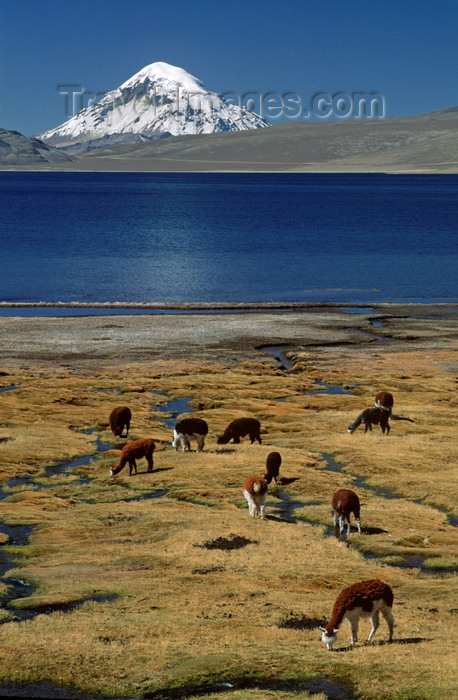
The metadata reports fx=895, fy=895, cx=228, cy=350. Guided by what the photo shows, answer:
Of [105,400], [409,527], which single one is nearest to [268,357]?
[105,400]

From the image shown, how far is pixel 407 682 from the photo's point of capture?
17.1 m

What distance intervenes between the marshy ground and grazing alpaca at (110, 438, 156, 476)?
67cm

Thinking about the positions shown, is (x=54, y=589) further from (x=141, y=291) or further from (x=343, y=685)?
(x=141, y=291)

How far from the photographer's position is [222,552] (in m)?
26.8

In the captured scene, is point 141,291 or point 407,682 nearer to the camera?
point 407,682

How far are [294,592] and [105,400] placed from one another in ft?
106

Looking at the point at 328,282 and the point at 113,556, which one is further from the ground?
the point at 328,282

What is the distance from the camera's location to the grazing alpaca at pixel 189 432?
1540 inches

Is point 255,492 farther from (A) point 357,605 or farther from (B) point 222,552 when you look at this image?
(A) point 357,605

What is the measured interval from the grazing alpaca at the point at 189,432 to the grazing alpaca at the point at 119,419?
4.12 m

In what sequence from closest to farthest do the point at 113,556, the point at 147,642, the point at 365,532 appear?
the point at 147,642
the point at 113,556
the point at 365,532

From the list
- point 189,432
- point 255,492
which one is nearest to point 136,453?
point 189,432

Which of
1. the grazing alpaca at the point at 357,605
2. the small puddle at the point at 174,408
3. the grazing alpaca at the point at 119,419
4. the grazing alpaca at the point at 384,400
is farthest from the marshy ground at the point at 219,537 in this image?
the grazing alpaca at the point at 384,400

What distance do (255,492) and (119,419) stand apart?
1571cm
